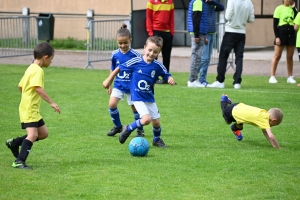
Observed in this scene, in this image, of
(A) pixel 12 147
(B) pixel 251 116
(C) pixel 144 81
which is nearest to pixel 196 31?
(B) pixel 251 116

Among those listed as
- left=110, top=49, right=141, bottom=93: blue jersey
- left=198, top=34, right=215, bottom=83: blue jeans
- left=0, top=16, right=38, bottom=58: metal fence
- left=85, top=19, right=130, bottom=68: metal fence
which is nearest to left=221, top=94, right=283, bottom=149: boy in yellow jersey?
left=110, top=49, right=141, bottom=93: blue jersey

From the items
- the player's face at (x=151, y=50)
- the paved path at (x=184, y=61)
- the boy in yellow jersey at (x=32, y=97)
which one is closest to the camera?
the boy in yellow jersey at (x=32, y=97)

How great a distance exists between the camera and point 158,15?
15.8 metres

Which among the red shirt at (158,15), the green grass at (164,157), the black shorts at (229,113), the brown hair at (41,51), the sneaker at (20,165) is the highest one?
the red shirt at (158,15)

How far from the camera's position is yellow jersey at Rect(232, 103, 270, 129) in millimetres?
9234

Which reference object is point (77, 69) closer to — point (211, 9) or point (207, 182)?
point (211, 9)

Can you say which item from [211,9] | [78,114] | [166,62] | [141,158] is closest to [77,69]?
[166,62]

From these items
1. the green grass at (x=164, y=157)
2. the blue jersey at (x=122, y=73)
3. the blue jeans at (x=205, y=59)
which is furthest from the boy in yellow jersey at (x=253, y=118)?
the blue jeans at (x=205, y=59)

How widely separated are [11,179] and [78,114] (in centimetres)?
451

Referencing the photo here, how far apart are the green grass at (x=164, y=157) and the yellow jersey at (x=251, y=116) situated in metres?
0.32

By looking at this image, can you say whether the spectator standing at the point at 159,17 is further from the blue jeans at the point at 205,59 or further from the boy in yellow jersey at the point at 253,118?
the boy in yellow jersey at the point at 253,118

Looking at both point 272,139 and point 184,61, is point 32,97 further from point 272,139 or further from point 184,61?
point 184,61

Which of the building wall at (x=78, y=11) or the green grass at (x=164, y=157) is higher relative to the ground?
the building wall at (x=78, y=11)

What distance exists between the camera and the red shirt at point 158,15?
51.9 feet
